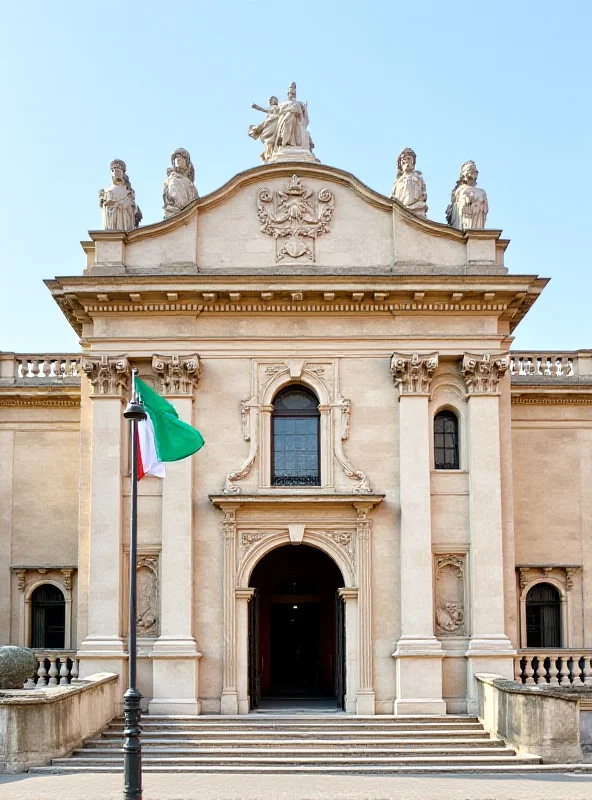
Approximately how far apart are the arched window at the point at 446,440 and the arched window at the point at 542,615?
19.2ft

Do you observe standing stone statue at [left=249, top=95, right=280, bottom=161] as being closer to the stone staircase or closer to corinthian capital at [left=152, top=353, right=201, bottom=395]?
corinthian capital at [left=152, top=353, right=201, bottom=395]

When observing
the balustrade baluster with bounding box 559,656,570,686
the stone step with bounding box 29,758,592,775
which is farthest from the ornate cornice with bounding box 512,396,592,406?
the stone step with bounding box 29,758,592,775

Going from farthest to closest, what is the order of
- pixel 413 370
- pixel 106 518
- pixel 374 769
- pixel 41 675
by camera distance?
pixel 413 370, pixel 106 518, pixel 41 675, pixel 374 769

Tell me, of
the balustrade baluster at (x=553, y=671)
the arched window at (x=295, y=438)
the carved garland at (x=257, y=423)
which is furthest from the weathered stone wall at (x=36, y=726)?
the balustrade baluster at (x=553, y=671)

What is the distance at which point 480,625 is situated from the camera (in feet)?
90.2

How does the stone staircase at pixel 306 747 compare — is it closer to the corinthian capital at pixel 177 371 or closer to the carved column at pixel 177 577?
the carved column at pixel 177 577

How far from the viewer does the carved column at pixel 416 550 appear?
1069 inches

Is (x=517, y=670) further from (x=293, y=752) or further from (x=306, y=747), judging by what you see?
(x=293, y=752)

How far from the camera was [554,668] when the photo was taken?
27609 mm

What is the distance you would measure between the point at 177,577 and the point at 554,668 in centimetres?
911

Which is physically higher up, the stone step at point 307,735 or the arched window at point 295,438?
the arched window at point 295,438

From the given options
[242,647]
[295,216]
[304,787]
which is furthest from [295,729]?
[295,216]

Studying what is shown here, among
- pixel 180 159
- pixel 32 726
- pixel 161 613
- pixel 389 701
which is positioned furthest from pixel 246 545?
pixel 180 159

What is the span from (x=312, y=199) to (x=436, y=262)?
11.4 ft
